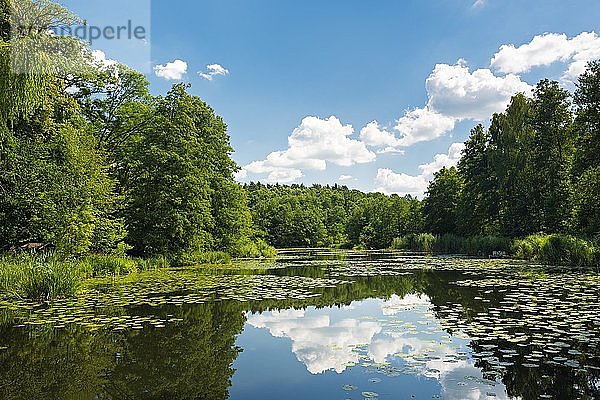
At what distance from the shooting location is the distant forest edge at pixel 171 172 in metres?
15.5

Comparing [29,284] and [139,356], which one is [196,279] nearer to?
[29,284]

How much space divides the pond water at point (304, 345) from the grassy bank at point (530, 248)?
890 cm

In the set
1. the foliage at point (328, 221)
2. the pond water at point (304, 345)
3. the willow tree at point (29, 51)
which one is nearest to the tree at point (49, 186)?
the willow tree at point (29, 51)

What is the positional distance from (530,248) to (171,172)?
21.1 meters

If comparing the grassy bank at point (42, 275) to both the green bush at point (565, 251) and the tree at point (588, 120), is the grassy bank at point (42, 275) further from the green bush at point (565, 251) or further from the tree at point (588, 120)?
the tree at point (588, 120)

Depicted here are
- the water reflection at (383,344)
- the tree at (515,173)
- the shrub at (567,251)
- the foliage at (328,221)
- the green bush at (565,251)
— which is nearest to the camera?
the water reflection at (383,344)

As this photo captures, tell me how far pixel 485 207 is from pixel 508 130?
24.4 feet

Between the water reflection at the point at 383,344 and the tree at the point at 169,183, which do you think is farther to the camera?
the tree at the point at 169,183

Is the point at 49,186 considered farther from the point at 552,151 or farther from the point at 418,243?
the point at 418,243

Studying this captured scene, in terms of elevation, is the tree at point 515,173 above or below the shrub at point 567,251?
above

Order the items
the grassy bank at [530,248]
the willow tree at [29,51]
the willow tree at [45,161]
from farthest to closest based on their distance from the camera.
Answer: the grassy bank at [530,248]
the willow tree at [45,161]
the willow tree at [29,51]

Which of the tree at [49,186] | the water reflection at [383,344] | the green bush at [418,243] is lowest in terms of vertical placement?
the water reflection at [383,344]

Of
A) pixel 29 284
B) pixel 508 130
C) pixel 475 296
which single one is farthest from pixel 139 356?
pixel 508 130

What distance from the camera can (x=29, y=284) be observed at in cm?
1138
